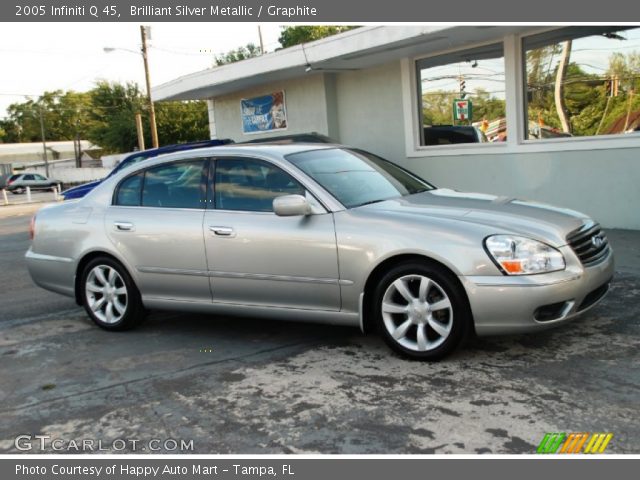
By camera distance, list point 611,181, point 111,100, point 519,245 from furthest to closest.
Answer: point 111,100 → point 611,181 → point 519,245

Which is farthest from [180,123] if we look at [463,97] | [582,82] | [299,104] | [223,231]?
[223,231]

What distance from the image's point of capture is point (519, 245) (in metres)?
4.44

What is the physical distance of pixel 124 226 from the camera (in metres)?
5.86

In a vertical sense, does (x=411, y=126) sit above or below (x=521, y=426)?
above

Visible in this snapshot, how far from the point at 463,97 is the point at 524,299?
7.80 m

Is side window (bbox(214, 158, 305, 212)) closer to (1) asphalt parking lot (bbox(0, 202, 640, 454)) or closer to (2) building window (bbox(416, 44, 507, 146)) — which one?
(1) asphalt parking lot (bbox(0, 202, 640, 454))

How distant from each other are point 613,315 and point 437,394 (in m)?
2.25

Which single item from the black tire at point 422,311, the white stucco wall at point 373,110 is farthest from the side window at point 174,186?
the white stucco wall at point 373,110

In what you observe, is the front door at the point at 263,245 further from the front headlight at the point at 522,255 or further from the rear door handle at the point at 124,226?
the front headlight at the point at 522,255

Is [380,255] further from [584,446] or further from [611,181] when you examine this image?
[611,181]

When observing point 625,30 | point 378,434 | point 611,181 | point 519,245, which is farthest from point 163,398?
point 625,30

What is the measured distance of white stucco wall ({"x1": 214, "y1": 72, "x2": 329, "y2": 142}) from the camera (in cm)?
1398

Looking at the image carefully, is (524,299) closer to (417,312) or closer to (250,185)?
(417,312)

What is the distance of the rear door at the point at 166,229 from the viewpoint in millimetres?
5508
